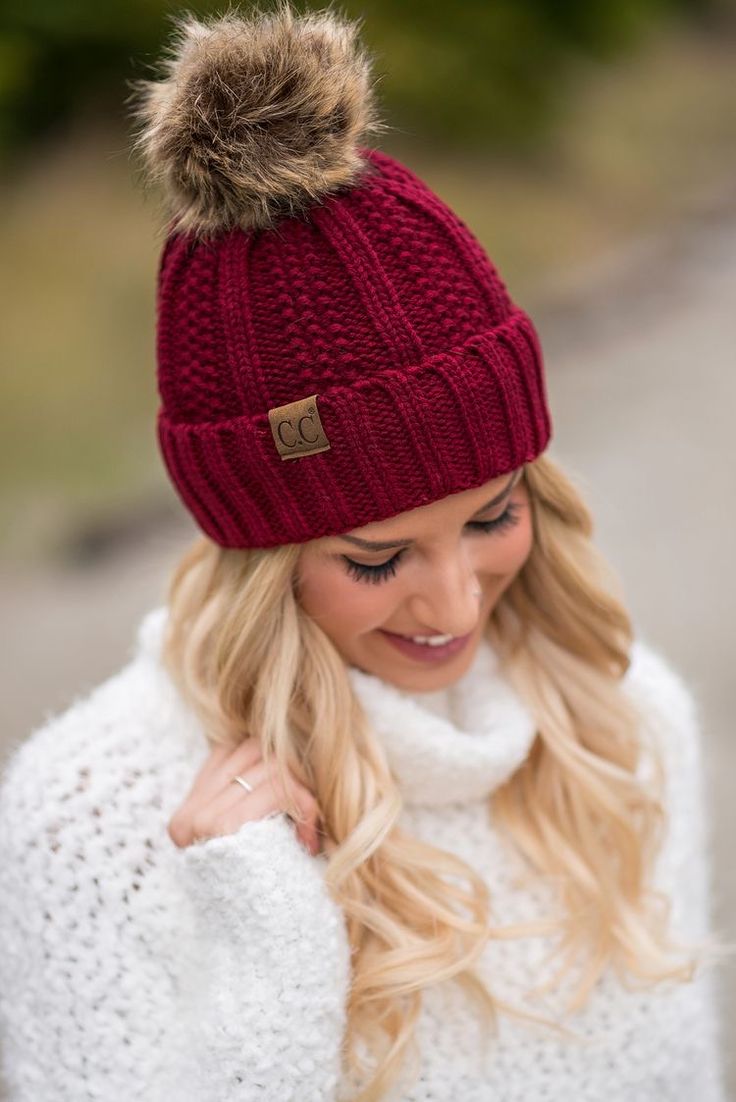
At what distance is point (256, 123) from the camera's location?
5.09 ft

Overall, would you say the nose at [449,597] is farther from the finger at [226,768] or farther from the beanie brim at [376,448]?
the finger at [226,768]

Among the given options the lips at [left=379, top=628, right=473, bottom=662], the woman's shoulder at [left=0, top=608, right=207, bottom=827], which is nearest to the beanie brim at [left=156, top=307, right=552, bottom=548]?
the lips at [left=379, top=628, right=473, bottom=662]

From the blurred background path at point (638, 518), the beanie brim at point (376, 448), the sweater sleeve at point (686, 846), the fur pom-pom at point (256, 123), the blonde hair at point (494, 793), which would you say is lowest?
the blurred background path at point (638, 518)

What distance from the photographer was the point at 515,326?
1.67m

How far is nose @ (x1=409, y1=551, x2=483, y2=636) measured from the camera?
5.40 feet

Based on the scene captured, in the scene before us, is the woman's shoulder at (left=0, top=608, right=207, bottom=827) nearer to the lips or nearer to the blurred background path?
the lips

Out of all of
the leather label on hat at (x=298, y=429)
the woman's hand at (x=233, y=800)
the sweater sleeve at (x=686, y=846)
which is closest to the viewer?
the leather label on hat at (x=298, y=429)

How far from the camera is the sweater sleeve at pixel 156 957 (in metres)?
1.59

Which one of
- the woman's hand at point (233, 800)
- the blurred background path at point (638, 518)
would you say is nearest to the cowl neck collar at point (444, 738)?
the woman's hand at point (233, 800)

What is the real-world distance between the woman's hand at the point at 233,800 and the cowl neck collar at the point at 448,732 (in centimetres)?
16

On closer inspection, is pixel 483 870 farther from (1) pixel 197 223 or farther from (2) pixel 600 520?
(2) pixel 600 520

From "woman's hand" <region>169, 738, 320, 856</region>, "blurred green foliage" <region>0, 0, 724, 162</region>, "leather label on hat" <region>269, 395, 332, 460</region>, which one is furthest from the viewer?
"blurred green foliage" <region>0, 0, 724, 162</region>

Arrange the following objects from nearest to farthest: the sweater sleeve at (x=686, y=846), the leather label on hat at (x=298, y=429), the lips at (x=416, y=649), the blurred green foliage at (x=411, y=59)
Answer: the leather label on hat at (x=298, y=429) < the lips at (x=416, y=649) < the sweater sleeve at (x=686, y=846) < the blurred green foliage at (x=411, y=59)

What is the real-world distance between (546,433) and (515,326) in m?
0.17
